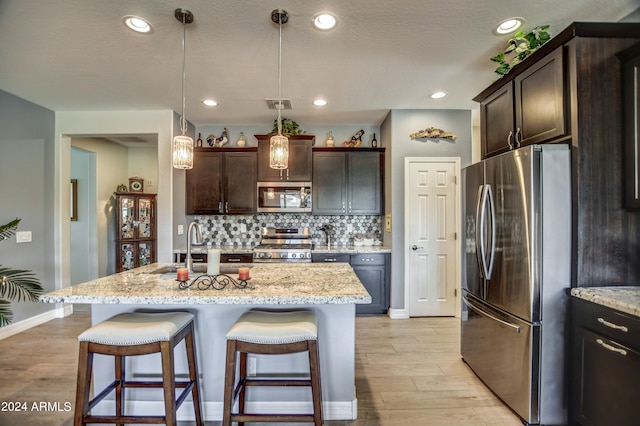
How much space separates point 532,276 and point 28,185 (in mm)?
5080

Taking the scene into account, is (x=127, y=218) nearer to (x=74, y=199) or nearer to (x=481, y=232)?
(x=74, y=199)

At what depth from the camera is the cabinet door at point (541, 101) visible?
193 centimetres

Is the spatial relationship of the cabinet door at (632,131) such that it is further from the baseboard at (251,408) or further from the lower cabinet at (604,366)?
the baseboard at (251,408)

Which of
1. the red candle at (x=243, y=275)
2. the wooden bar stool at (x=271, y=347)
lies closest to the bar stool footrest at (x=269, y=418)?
the wooden bar stool at (x=271, y=347)

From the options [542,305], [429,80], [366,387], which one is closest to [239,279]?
[366,387]

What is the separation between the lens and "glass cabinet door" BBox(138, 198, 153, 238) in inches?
221

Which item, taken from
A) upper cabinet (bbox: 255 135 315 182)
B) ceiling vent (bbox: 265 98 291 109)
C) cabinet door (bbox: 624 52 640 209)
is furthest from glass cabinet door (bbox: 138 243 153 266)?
cabinet door (bbox: 624 52 640 209)

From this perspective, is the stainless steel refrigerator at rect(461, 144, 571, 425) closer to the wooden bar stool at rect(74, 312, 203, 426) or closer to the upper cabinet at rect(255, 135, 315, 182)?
the wooden bar stool at rect(74, 312, 203, 426)

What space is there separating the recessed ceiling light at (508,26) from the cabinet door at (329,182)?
242 centimetres

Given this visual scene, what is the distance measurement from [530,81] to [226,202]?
3.72 metres

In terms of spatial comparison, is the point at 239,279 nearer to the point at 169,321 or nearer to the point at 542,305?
the point at 169,321

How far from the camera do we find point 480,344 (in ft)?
8.02

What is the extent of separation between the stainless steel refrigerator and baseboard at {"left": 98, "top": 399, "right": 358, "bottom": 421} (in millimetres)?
1097

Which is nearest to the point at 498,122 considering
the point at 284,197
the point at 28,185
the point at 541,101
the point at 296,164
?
the point at 541,101
